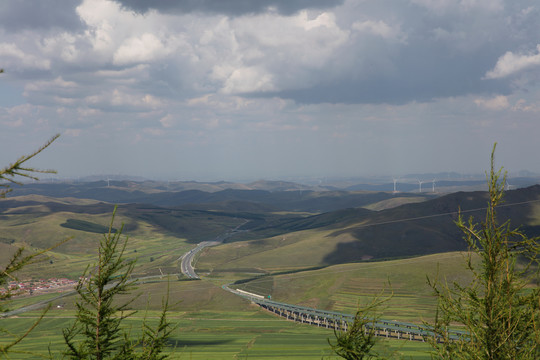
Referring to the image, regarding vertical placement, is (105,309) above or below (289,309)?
above

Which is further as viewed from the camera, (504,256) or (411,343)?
(411,343)

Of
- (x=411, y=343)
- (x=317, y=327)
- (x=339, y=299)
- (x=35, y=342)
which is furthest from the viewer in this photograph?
(x=339, y=299)

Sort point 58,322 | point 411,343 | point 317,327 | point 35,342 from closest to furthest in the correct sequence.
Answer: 1. point 411,343
2. point 35,342
3. point 317,327
4. point 58,322

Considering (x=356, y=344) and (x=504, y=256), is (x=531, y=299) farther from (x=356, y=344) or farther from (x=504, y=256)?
(x=356, y=344)

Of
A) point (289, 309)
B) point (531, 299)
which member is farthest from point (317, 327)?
point (531, 299)

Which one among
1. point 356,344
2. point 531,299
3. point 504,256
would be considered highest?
point 504,256

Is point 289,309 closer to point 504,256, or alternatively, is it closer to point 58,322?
point 58,322

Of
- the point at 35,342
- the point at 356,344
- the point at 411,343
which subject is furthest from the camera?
the point at 35,342

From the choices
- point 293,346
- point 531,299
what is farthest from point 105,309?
point 293,346

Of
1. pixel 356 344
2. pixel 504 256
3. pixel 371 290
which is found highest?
pixel 504 256
